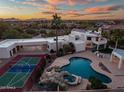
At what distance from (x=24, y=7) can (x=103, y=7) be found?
361cm

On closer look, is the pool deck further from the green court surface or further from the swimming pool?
the green court surface

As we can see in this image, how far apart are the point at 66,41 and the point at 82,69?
266 cm

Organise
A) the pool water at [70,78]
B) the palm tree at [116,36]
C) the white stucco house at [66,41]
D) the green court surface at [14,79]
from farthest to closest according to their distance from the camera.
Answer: the white stucco house at [66,41] < the palm tree at [116,36] < the pool water at [70,78] < the green court surface at [14,79]

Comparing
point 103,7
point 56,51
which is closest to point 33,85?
point 56,51

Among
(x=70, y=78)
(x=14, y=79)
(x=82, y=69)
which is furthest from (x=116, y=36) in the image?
(x=14, y=79)

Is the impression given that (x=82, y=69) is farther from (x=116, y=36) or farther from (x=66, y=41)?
Answer: (x=116, y=36)

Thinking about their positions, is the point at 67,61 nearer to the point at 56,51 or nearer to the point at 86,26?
the point at 56,51

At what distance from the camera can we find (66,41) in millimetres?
9789

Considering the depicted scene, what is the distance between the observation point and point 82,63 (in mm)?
8242

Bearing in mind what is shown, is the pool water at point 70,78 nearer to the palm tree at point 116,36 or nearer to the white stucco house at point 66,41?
the white stucco house at point 66,41

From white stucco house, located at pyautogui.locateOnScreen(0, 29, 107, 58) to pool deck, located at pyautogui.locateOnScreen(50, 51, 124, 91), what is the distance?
70 centimetres

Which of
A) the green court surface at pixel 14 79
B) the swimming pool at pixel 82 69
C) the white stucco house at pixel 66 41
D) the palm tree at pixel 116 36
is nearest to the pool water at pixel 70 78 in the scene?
the swimming pool at pixel 82 69

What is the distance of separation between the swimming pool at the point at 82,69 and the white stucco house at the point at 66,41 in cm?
128

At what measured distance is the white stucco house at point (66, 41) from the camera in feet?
30.9
